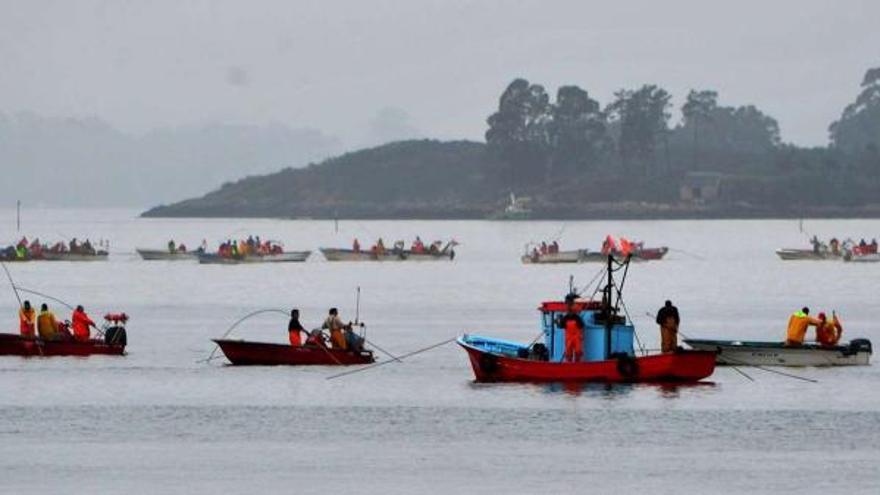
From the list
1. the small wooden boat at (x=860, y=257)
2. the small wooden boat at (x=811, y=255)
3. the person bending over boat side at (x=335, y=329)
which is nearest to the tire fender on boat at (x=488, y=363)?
the person bending over boat side at (x=335, y=329)

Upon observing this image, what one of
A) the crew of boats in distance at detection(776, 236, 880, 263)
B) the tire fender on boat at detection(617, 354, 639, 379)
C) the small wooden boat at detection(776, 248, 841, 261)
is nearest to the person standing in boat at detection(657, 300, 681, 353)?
the tire fender on boat at detection(617, 354, 639, 379)

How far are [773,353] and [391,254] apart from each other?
100025 millimetres

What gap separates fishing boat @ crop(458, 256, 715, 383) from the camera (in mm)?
58406

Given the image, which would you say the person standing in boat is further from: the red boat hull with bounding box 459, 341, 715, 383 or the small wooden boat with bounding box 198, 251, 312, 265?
the small wooden boat with bounding box 198, 251, 312, 265

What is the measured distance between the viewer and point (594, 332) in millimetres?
58656

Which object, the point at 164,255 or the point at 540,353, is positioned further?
the point at 164,255

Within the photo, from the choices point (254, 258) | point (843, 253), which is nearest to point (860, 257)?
point (843, 253)

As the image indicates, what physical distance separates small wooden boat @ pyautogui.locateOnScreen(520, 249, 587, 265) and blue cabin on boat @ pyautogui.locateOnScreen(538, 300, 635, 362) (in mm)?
98712

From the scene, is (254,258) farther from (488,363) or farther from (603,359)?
(603,359)

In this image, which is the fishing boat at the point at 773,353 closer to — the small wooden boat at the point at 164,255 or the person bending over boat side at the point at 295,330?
the person bending over boat side at the point at 295,330

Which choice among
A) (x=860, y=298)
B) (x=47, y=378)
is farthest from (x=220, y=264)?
(x=47, y=378)

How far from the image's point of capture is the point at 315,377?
64.8m

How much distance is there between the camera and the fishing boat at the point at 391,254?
164 m

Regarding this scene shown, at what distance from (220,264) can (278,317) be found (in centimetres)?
6761
